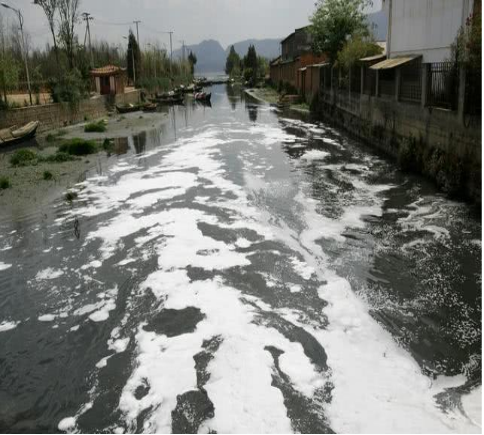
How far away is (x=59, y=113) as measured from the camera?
2878 centimetres

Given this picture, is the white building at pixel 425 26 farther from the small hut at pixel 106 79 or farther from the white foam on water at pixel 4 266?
the small hut at pixel 106 79

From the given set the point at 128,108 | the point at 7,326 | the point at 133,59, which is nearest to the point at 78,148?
the point at 7,326

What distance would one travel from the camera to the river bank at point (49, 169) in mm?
13281

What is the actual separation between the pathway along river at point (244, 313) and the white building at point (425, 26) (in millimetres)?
6773

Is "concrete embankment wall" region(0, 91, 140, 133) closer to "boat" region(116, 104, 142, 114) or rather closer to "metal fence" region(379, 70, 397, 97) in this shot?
"boat" region(116, 104, 142, 114)

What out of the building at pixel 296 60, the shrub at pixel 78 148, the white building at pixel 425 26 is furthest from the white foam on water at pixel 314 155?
the building at pixel 296 60

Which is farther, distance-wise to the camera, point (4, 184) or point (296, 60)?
point (296, 60)

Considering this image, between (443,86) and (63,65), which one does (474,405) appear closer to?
(443,86)

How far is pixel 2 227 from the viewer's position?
36.1ft

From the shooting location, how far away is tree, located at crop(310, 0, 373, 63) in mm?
30797

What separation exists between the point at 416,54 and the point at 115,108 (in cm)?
2480

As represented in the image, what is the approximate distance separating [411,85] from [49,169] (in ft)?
40.7

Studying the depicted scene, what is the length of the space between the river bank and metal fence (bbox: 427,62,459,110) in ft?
35.1

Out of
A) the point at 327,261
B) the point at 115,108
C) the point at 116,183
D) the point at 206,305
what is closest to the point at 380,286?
the point at 327,261
